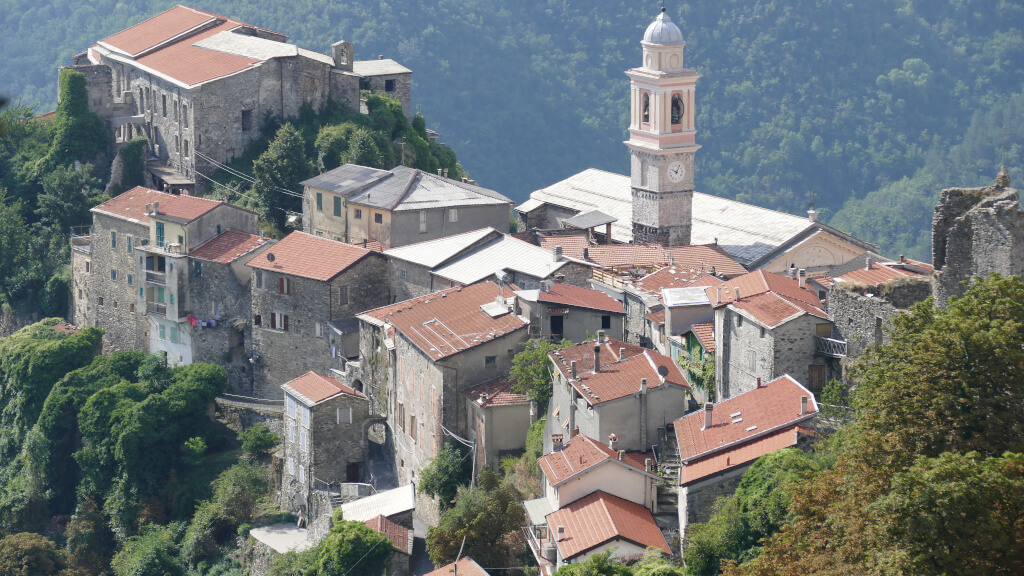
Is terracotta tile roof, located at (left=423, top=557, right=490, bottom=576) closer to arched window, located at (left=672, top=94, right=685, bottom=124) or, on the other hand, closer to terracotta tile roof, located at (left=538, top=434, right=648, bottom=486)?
terracotta tile roof, located at (left=538, top=434, right=648, bottom=486)

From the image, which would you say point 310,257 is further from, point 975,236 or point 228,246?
point 975,236

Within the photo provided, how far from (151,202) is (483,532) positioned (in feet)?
93.3

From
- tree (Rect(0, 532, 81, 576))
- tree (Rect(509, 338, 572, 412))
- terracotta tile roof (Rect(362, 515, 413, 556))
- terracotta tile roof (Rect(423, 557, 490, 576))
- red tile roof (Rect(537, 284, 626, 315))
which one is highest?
red tile roof (Rect(537, 284, 626, 315))

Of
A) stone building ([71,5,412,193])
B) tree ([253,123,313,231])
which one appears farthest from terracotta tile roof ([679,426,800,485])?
stone building ([71,5,412,193])

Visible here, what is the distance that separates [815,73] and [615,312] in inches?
3758

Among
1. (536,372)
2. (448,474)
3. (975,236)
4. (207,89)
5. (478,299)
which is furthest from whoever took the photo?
(207,89)

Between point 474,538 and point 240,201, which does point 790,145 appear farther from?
point 474,538

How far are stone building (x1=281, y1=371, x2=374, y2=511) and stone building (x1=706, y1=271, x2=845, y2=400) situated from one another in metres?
14.2

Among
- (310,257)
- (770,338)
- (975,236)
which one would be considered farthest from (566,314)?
(975,236)

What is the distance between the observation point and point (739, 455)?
4525 cm

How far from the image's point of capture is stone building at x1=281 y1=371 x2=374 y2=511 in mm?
59219

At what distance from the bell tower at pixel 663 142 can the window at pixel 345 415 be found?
20705 millimetres

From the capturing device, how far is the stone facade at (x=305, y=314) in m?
64.8

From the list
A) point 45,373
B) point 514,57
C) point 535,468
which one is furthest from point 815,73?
point 535,468
